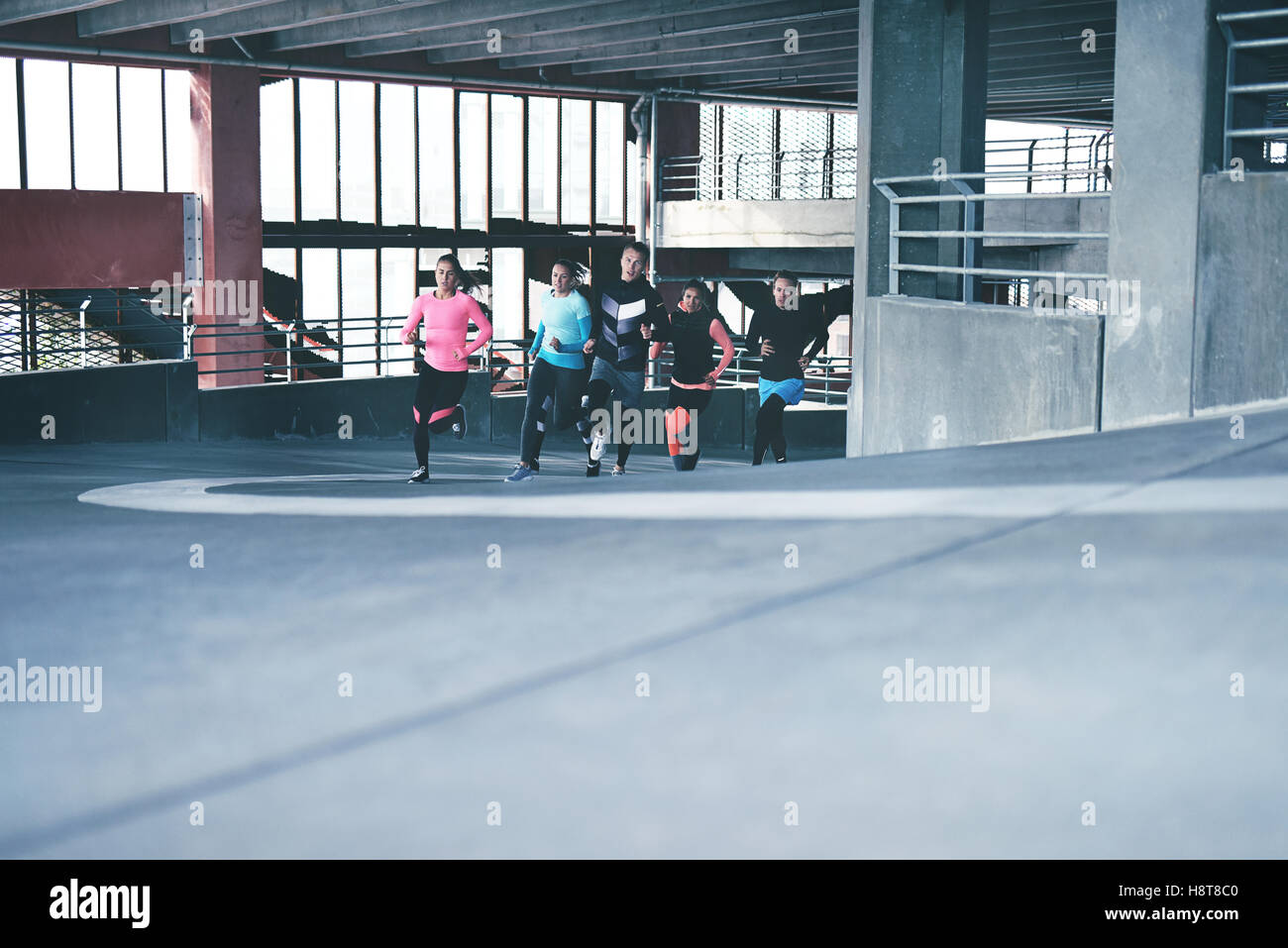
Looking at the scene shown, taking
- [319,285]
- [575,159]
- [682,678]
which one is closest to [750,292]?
[575,159]

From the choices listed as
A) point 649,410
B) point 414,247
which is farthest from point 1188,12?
point 414,247

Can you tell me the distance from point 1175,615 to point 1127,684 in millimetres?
427

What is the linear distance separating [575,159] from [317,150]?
5.31 m

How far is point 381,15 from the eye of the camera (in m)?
18.9

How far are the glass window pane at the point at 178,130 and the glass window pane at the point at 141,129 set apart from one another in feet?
0.49

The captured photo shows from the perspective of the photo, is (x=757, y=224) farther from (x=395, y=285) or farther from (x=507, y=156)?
(x=395, y=285)

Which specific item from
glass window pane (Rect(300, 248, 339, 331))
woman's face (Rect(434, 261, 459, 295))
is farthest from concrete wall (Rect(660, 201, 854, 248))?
woman's face (Rect(434, 261, 459, 295))

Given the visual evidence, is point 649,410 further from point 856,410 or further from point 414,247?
point 856,410

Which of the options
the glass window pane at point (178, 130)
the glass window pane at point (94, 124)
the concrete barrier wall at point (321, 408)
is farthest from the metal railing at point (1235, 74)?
the glass window pane at point (94, 124)

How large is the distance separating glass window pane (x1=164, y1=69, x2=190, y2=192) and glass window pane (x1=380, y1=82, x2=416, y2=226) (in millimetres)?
3849

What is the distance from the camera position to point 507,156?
26.0 meters

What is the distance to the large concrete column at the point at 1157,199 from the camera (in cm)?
670

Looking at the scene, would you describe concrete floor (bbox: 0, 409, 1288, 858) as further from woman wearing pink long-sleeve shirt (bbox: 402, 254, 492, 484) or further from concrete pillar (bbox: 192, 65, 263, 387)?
concrete pillar (bbox: 192, 65, 263, 387)
